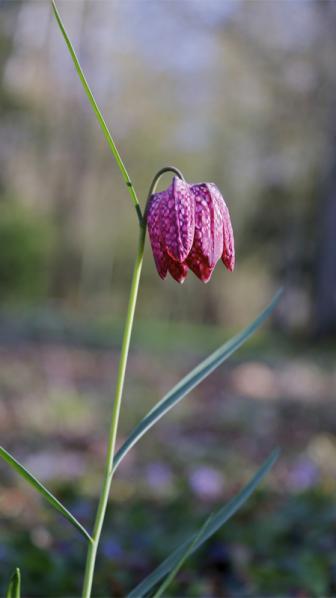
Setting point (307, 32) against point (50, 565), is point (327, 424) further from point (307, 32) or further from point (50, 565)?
point (307, 32)

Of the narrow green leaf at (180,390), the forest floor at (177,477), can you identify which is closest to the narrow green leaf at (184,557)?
the narrow green leaf at (180,390)

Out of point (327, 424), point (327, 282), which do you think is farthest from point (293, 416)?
point (327, 282)

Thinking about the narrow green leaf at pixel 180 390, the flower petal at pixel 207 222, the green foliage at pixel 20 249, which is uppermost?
the green foliage at pixel 20 249

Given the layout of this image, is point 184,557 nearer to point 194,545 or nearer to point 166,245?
point 194,545

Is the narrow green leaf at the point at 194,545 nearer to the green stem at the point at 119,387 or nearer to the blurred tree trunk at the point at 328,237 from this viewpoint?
the green stem at the point at 119,387

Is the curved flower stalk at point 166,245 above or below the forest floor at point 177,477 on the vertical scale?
above

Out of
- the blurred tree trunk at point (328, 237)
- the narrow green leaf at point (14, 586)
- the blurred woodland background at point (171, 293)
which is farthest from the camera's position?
the blurred tree trunk at point (328, 237)

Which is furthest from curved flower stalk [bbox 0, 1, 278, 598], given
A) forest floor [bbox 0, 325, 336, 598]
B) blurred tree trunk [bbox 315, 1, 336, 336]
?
blurred tree trunk [bbox 315, 1, 336, 336]
